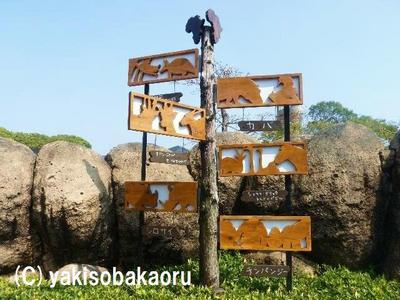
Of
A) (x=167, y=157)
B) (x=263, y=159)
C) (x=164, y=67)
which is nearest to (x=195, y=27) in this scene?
(x=164, y=67)

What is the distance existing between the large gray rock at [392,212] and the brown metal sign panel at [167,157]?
4.28 m

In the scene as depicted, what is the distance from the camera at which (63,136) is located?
25.6m

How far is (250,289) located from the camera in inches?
290

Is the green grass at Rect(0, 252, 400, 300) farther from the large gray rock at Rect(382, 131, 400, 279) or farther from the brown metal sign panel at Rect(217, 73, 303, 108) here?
the brown metal sign panel at Rect(217, 73, 303, 108)

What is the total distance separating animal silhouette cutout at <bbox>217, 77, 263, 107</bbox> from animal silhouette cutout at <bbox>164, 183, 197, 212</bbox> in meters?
1.72

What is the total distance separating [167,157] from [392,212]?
4.76 meters

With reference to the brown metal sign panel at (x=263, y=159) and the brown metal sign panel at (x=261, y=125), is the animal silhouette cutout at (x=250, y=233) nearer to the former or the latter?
the brown metal sign panel at (x=263, y=159)

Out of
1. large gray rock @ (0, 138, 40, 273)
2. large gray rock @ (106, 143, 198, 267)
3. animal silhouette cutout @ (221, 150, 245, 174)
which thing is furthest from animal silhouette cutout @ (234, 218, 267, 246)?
large gray rock @ (0, 138, 40, 273)

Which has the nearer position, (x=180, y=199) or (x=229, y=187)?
(x=180, y=199)

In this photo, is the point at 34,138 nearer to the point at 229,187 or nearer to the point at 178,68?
the point at 229,187

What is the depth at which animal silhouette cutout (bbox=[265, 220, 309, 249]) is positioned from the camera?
7.30 metres

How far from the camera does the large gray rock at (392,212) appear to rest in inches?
324

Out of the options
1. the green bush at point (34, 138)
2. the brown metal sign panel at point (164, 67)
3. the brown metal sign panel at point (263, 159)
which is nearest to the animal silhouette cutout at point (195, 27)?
the brown metal sign panel at point (164, 67)

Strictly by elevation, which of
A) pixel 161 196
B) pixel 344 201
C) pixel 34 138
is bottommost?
pixel 344 201
